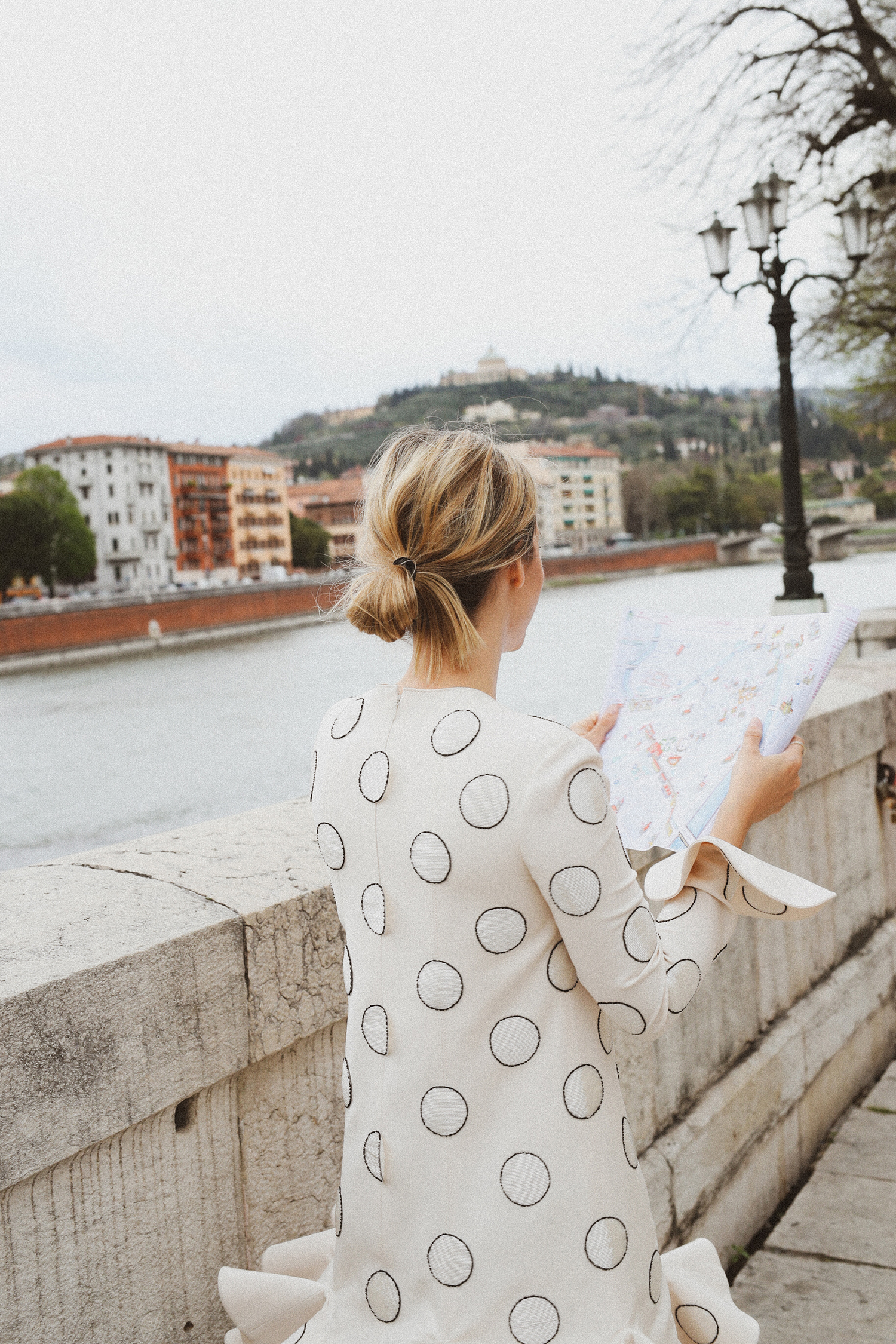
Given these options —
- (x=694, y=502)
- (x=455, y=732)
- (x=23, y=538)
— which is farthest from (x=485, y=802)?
(x=694, y=502)

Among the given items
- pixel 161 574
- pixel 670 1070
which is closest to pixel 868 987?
pixel 670 1070

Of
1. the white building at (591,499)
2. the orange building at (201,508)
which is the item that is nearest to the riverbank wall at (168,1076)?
the orange building at (201,508)

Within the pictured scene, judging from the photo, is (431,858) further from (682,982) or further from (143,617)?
(143,617)

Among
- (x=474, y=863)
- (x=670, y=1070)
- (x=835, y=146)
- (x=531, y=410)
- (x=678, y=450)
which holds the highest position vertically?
(x=678, y=450)

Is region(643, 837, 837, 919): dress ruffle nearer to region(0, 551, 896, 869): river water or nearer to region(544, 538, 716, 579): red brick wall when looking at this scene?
region(0, 551, 896, 869): river water

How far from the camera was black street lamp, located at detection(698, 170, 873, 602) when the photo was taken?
9.45 metres

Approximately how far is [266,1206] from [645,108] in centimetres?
1228

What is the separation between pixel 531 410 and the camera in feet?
5.64

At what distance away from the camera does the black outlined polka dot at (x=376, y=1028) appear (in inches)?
41.5

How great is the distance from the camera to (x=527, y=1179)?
3.29 ft

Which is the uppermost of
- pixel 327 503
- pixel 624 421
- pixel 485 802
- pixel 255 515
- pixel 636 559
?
pixel 624 421

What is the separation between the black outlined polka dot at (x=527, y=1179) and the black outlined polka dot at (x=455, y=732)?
35 centimetres

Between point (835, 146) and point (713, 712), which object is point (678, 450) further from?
point (713, 712)

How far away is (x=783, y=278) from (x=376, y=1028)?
998 cm
